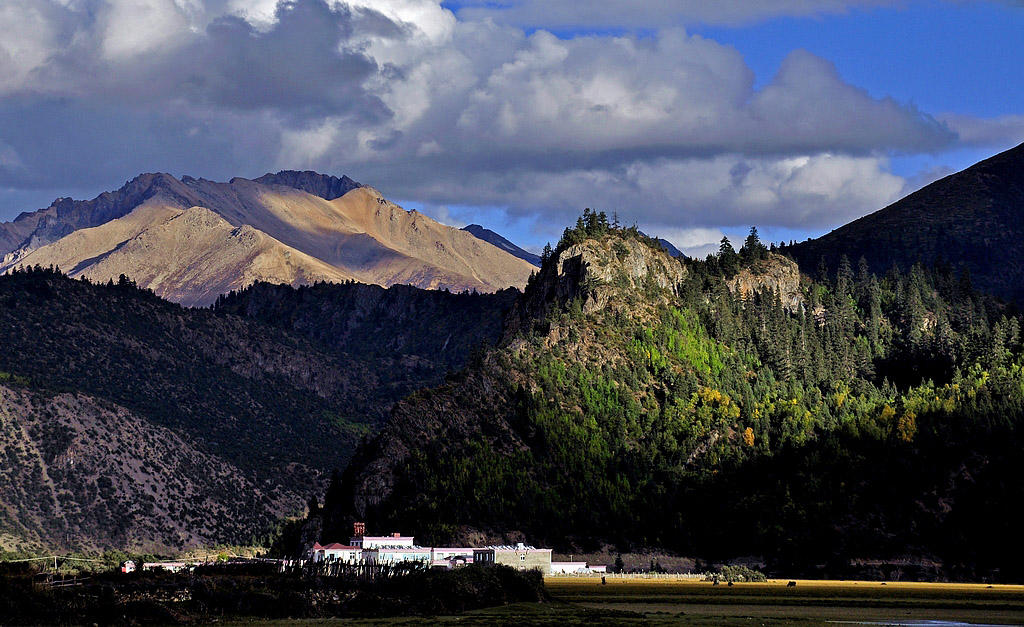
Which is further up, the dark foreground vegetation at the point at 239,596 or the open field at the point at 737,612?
the dark foreground vegetation at the point at 239,596

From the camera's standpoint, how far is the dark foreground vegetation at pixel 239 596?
430ft

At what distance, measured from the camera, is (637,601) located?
184 m

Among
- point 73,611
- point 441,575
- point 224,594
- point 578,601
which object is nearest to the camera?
point 73,611

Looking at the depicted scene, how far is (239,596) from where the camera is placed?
144 m

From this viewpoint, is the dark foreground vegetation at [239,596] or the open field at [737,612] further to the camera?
the open field at [737,612]

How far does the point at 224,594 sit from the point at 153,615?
10694 millimetres

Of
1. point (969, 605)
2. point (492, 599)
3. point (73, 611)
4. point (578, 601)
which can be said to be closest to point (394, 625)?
point (73, 611)

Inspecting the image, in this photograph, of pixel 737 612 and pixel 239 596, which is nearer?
pixel 239 596

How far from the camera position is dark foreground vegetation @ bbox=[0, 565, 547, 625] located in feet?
430

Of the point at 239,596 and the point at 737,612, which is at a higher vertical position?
the point at 239,596

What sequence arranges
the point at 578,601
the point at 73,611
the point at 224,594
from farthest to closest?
the point at 578,601 < the point at 224,594 < the point at 73,611

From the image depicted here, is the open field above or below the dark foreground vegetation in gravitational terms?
below

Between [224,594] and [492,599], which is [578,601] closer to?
[492,599]

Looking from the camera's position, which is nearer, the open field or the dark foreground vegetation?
the dark foreground vegetation
